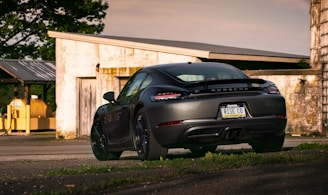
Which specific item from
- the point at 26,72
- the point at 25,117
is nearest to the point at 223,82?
the point at 25,117

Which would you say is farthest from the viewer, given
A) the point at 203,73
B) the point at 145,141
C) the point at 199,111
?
the point at 203,73

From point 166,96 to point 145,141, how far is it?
2.94 feet

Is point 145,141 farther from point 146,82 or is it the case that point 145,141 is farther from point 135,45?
point 135,45

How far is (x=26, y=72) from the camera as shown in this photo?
4106 cm

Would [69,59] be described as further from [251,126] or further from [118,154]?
[251,126]

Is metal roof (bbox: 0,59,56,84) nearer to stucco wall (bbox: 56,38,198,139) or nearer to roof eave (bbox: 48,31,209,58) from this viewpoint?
stucco wall (bbox: 56,38,198,139)

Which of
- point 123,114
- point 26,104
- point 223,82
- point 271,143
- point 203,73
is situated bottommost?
point 271,143

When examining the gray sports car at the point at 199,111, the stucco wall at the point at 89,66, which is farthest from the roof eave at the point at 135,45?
the gray sports car at the point at 199,111

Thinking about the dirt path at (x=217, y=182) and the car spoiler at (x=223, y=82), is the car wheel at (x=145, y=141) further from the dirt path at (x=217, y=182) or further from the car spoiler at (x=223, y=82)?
the dirt path at (x=217, y=182)

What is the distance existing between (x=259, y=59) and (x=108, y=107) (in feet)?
59.2

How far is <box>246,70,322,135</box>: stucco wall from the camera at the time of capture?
2875 centimetres

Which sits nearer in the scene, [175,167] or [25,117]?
[175,167]

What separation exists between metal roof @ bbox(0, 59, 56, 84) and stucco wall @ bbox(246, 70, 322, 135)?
14264mm

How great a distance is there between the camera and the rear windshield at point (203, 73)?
14.1 meters
